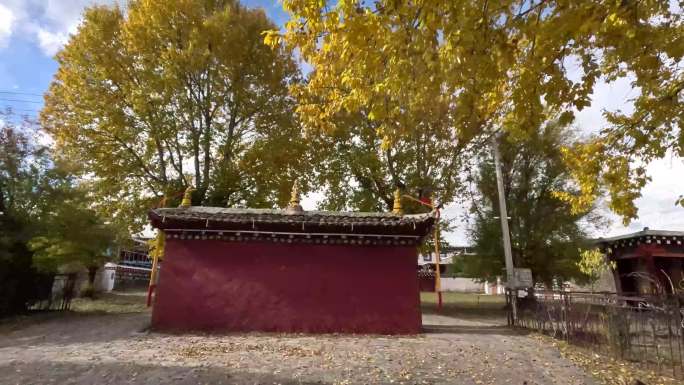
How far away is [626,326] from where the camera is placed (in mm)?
8531

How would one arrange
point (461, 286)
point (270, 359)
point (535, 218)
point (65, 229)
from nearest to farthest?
point (270, 359), point (65, 229), point (535, 218), point (461, 286)

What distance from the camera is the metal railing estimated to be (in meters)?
7.68

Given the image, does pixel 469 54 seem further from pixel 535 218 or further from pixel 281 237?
pixel 535 218

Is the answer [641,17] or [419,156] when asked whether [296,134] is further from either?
[641,17]

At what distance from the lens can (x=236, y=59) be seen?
18047mm

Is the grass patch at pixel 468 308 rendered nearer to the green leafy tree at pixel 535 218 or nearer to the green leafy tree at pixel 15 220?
the green leafy tree at pixel 535 218

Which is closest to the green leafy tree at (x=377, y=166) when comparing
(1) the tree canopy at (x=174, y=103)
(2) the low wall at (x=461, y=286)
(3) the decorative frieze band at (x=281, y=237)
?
(1) the tree canopy at (x=174, y=103)

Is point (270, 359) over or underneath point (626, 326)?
underneath

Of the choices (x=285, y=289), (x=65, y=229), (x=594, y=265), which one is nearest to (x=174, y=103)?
(x=65, y=229)

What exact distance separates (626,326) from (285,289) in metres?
8.28

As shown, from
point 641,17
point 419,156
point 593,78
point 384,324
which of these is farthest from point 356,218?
point 419,156

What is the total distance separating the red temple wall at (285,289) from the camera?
1119cm

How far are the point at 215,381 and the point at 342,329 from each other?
5157mm

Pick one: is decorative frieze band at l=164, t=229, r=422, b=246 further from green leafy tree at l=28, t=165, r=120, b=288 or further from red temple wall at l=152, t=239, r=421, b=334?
green leafy tree at l=28, t=165, r=120, b=288
